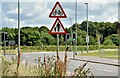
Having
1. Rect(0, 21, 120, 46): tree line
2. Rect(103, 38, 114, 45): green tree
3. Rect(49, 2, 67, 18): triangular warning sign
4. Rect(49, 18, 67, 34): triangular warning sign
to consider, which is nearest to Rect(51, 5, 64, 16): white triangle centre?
Rect(49, 2, 67, 18): triangular warning sign

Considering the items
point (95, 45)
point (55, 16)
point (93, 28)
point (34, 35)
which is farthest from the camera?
point (93, 28)

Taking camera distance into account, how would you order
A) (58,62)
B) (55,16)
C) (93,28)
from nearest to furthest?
(58,62)
(55,16)
(93,28)

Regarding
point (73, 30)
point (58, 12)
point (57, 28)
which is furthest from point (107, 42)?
point (58, 12)

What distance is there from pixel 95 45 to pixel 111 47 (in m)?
4.84

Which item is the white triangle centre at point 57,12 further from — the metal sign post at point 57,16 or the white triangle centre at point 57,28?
the white triangle centre at point 57,28

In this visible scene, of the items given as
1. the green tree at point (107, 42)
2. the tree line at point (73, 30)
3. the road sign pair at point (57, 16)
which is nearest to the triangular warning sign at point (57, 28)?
the road sign pair at point (57, 16)

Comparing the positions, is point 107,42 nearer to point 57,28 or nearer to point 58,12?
point 57,28

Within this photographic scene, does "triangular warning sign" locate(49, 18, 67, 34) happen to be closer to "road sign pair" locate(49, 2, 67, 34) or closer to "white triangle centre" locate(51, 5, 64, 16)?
"road sign pair" locate(49, 2, 67, 34)

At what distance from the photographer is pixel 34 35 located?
84.1 metres

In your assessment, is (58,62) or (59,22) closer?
(58,62)

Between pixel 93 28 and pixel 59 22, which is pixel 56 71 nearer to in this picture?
pixel 59 22

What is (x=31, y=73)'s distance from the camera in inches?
416

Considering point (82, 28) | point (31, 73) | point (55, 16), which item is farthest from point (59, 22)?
point (82, 28)

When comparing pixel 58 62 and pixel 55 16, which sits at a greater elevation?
pixel 55 16
